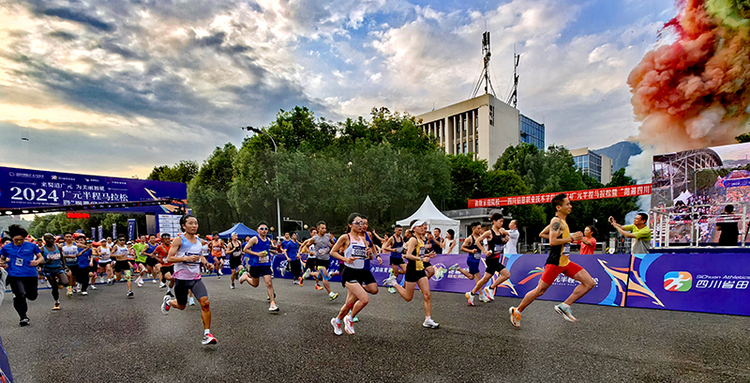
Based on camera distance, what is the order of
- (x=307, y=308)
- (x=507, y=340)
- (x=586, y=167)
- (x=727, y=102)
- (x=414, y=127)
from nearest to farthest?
(x=507, y=340), (x=307, y=308), (x=727, y=102), (x=414, y=127), (x=586, y=167)

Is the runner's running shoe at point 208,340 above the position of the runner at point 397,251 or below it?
below

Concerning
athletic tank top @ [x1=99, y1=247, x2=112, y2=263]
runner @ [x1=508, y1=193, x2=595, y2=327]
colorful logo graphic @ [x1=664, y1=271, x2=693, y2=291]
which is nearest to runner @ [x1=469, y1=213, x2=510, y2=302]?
runner @ [x1=508, y1=193, x2=595, y2=327]

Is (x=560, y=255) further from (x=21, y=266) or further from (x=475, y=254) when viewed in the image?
(x=21, y=266)

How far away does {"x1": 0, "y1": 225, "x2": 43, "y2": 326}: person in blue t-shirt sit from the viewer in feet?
25.4

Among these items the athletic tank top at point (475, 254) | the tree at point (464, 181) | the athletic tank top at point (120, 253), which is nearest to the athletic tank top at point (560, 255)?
the athletic tank top at point (475, 254)

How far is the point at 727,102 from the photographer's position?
2417 cm

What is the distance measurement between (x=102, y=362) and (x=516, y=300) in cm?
802

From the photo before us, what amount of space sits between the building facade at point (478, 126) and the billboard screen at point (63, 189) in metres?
41.5

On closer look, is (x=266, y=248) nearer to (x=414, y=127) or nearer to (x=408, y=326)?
(x=408, y=326)

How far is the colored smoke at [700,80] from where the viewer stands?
23688mm

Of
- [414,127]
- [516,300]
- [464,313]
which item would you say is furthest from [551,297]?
[414,127]

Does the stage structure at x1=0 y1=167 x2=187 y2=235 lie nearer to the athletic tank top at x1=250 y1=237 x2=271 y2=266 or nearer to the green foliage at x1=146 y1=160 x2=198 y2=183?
the athletic tank top at x1=250 y1=237 x2=271 y2=266

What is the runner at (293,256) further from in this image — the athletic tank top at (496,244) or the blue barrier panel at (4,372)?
the blue barrier panel at (4,372)

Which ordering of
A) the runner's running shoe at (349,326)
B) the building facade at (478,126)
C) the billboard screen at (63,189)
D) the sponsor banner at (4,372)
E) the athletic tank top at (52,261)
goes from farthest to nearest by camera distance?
the building facade at (478,126), the billboard screen at (63,189), the athletic tank top at (52,261), the runner's running shoe at (349,326), the sponsor banner at (4,372)
